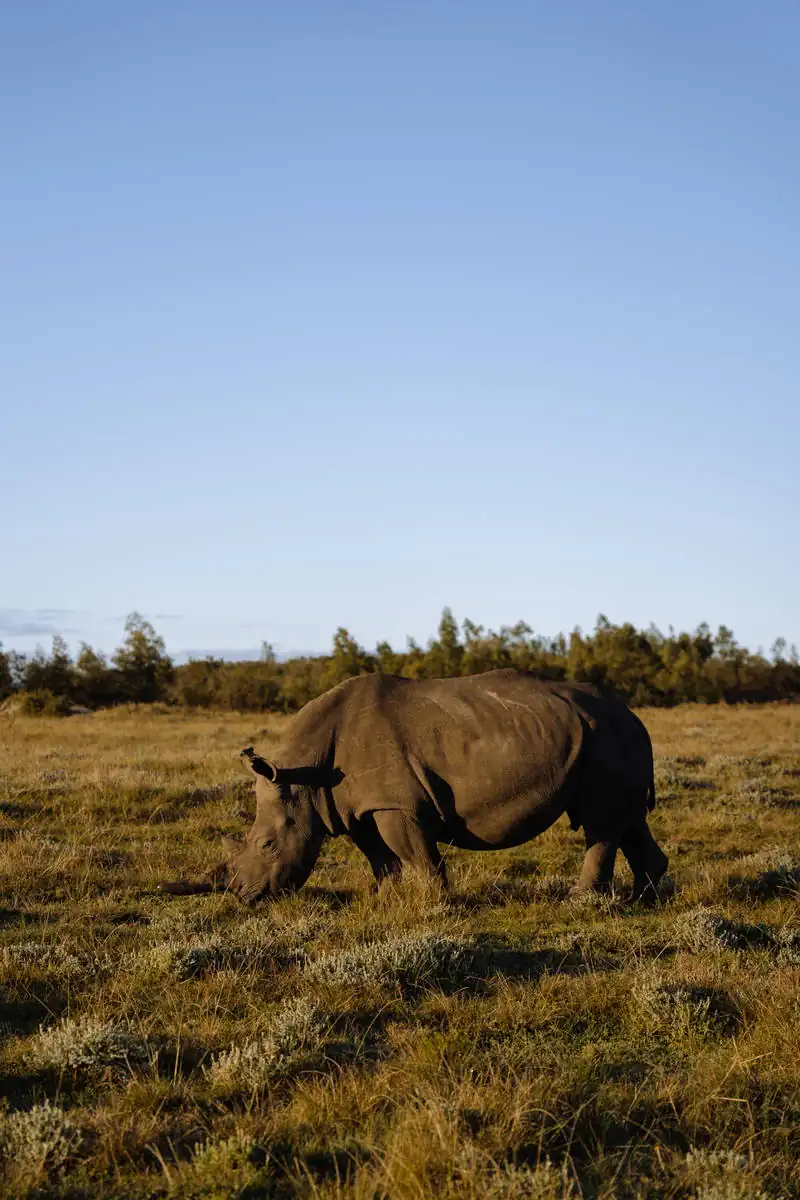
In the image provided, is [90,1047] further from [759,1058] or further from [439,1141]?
[759,1058]

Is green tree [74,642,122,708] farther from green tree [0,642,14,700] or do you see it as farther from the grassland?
the grassland

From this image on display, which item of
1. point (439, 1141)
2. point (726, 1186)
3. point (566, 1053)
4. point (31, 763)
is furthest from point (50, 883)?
point (31, 763)

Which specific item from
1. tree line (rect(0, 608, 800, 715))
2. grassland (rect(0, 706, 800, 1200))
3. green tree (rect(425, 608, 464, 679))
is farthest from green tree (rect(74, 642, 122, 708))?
grassland (rect(0, 706, 800, 1200))

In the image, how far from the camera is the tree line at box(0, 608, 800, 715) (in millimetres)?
47312

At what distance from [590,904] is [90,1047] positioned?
4.80 metres

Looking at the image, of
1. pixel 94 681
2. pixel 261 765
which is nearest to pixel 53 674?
pixel 94 681

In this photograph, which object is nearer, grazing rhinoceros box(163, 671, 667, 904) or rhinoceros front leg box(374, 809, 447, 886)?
rhinoceros front leg box(374, 809, 447, 886)

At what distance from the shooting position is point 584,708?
943cm

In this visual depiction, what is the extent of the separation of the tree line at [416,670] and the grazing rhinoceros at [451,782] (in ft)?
115

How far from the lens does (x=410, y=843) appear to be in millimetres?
9055

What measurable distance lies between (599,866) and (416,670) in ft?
132

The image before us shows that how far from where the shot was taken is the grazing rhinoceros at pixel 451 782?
9.13m

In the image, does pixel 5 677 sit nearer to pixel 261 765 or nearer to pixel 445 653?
pixel 445 653

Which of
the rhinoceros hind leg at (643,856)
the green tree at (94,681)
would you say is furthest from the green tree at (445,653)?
the rhinoceros hind leg at (643,856)
